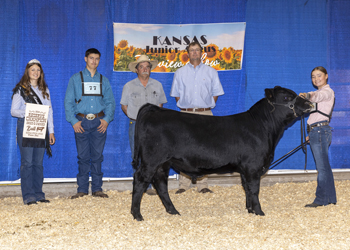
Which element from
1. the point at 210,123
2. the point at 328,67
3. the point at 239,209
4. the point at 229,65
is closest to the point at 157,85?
the point at 229,65

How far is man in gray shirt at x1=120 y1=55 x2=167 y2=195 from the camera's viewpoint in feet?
18.4

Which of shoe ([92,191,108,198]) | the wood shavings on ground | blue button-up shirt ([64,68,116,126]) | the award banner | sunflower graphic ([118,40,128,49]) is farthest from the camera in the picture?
sunflower graphic ([118,40,128,49])

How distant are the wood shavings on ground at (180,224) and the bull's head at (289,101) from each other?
1273 mm

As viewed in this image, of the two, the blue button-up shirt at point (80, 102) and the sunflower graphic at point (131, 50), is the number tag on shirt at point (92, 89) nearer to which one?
the blue button-up shirt at point (80, 102)

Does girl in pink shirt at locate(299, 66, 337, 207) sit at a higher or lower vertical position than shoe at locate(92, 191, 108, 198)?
higher

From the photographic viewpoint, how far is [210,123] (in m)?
4.27

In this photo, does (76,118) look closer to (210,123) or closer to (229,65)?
A: (210,123)

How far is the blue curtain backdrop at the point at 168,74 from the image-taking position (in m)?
5.78

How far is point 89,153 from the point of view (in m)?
5.54

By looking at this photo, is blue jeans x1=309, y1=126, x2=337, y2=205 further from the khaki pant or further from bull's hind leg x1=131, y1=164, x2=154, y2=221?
bull's hind leg x1=131, y1=164, x2=154, y2=221

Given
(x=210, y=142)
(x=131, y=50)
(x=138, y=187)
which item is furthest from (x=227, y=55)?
(x=138, y=187)

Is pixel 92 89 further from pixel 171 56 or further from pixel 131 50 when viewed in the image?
pixel 171 56

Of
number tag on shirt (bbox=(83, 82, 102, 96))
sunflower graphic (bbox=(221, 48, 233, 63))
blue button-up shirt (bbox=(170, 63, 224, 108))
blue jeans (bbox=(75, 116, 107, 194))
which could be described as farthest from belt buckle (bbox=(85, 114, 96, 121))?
sunflower graphic (bbox=(221, 48, 233, 63))

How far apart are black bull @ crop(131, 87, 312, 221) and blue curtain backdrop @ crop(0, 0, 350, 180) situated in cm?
182
